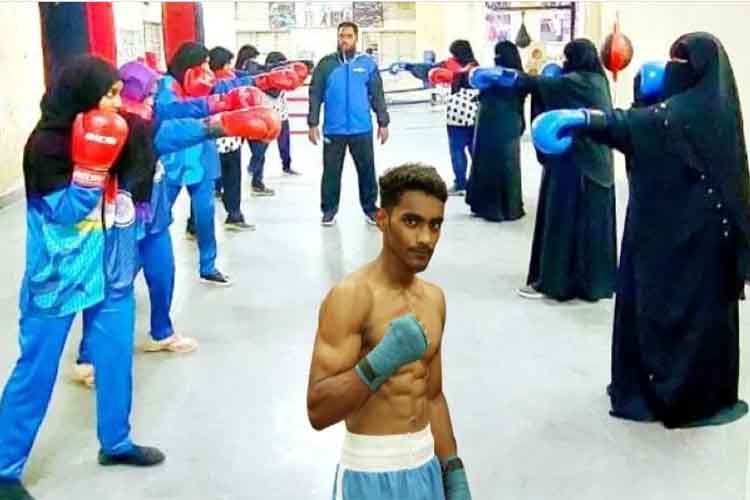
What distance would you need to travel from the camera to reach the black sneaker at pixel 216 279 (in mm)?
5719

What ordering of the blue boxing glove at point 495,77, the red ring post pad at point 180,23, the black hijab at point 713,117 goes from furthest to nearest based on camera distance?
the red ring post pad at point 180,23, the blue boxing glove at point 495,77, the black hijab at point 713,117

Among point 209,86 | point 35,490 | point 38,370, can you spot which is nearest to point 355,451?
point 38,370

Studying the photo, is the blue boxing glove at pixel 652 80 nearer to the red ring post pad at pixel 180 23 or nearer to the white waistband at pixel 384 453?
the white waistband at pixel 384 453

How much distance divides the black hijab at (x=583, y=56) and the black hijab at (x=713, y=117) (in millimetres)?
1645

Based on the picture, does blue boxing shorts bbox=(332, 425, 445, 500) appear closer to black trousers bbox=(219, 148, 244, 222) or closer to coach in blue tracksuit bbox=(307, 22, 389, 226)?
black trousers bbox=(219, 148, 244, 222)

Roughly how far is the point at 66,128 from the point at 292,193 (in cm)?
612

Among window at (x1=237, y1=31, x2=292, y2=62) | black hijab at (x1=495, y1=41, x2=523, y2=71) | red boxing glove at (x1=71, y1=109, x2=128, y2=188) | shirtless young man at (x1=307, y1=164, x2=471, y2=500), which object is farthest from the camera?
window at (x1=237, y1=31, x2=292, y2=62)

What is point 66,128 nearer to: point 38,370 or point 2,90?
point 38,370

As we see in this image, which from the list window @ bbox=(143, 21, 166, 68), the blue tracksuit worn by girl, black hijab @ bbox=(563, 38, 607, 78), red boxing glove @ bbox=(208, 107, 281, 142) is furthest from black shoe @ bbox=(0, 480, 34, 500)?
window @ bbox=(143, 21, 166, 68)

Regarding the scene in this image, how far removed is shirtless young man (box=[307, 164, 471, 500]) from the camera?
1778 mm

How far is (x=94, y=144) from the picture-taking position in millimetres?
2766

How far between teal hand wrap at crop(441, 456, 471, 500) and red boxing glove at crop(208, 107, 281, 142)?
179cm

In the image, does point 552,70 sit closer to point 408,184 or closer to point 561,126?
point 561,126

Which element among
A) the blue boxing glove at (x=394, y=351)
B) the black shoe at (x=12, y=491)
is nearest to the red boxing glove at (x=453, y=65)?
the black shoe at (x=12, y=491)
